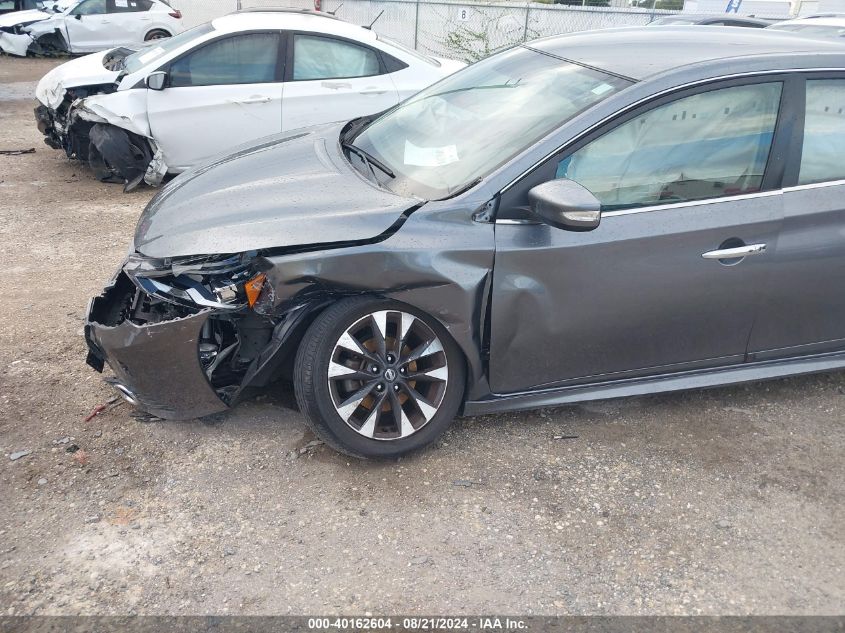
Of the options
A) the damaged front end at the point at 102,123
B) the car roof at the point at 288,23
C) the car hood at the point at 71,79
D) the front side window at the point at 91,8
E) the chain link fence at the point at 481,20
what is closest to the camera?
the damaged front end at the point at 102,123

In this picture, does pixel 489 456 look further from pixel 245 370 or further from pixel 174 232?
pixel 174 232

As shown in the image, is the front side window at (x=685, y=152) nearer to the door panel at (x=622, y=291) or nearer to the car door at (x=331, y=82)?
the door panel at (x=622, y=291)

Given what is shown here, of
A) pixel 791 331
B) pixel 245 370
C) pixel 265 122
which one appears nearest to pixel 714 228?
pixel 791 331

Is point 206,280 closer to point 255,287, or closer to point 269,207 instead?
point 255,287

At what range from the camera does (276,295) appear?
2.91 metres

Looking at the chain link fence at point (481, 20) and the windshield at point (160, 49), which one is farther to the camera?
the chain link fence at point (481, 20)

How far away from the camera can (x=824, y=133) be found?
3.29 metres

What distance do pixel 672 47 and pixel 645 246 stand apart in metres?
1.05

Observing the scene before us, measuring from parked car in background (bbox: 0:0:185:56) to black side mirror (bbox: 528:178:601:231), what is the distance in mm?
14951

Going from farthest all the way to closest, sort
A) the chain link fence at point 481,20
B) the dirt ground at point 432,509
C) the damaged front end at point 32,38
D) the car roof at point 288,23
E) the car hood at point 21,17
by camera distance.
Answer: the car hood at point 21,17 → the damaged front end at point 32,38 → the chain link fence at point 481,20 → the car roof at point 288,23 → the dirt ground at point 432,509

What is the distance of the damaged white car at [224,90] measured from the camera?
264 inches

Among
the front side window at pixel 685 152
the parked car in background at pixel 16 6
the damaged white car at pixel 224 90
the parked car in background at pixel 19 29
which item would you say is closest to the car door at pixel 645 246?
the front side window at pixel 685 152

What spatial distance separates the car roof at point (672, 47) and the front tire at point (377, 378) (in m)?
1.46

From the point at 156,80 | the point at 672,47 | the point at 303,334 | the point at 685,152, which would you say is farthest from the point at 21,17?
the point at 685,152
